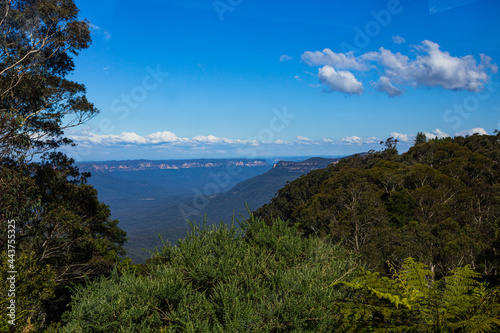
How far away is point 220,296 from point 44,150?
577 inches

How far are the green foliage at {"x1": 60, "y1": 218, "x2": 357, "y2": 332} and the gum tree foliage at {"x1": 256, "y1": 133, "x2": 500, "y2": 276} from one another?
876 centimetres

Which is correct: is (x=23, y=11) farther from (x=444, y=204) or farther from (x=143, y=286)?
(x=444, y=204)

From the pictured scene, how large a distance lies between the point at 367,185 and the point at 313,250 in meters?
27.5

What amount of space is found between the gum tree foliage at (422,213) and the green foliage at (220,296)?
8.76 metres

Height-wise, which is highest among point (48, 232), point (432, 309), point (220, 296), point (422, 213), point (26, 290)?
point (432, 309)

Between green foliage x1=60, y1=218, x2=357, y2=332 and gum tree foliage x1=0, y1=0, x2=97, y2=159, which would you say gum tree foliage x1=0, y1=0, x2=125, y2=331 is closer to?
gum tree foliage x1=0, y1=0, x2=97, y2=159

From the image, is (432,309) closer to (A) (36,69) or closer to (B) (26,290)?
(B) (26,290)

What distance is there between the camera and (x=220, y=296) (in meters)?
4.38

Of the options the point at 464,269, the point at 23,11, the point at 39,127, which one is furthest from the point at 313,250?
the point at 23,11

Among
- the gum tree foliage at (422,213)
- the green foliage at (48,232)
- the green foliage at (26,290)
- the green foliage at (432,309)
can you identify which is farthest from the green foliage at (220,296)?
the gum tree foliage at (422,213)

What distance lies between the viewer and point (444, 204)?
26.3 metres

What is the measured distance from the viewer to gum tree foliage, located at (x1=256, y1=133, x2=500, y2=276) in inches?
763

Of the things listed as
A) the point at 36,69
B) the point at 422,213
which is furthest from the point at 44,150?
the point at 422,213

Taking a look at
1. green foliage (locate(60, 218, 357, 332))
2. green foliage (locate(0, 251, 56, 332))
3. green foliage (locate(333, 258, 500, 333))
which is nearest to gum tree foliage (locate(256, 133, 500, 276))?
green foliage (locate(60, 218, 357, 332))
